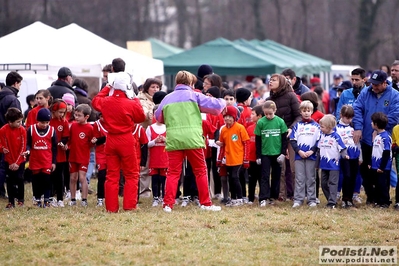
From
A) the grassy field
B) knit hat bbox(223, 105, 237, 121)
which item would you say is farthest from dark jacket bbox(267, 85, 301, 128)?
the grassy field

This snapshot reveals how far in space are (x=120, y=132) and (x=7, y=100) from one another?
313 cm

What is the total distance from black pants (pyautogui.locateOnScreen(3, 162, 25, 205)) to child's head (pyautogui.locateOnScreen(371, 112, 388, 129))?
5318 mm

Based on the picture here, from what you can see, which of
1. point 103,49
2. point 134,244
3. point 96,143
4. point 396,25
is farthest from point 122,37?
point 134,244

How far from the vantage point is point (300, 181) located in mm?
11688

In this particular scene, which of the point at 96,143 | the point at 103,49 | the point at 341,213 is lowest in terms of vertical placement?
the point at 341,213

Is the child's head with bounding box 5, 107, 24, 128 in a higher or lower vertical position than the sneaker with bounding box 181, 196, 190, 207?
higher

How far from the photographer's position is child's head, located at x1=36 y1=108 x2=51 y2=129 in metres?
11.4

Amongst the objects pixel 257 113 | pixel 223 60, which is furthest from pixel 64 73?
pixel 223 60

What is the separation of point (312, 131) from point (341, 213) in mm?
1387

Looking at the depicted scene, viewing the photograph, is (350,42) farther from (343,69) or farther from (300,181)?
(300,181)

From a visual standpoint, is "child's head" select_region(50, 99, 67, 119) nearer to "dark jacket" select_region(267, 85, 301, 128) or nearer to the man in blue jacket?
"dark jacket" select_region(267, 85, 301, 128)

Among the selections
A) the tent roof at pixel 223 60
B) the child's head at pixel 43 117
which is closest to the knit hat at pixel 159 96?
the child's head at pixel 43 117

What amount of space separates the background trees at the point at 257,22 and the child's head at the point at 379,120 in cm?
3079

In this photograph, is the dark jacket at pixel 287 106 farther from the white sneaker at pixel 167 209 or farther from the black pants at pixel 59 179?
the black pants at pixel 59 179
